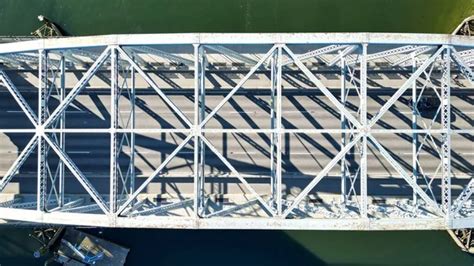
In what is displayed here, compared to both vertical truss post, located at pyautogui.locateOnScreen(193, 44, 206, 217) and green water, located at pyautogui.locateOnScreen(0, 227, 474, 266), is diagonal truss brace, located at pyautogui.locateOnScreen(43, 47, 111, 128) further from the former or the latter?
green water, located at pyautogui.locateOnScreen(0, 227, 474, 266)

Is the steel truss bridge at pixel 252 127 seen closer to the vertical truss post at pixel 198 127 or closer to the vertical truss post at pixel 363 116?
the vertical truss post at pixel 198 127

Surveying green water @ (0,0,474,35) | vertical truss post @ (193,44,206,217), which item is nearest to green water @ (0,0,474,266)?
green water @ (0,0,474,35)

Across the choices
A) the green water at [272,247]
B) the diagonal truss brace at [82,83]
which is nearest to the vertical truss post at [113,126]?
the diagonal truss brace at [82,83]

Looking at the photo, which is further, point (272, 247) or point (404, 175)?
point (272, 247)

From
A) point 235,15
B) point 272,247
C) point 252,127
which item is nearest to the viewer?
point 252,127

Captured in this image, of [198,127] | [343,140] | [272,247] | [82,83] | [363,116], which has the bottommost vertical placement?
[272,247]

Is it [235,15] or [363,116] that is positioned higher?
[235,15]

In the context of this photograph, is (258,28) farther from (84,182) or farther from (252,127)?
(84,182)

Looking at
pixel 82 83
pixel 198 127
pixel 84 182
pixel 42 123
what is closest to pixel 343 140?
pixel 198 127

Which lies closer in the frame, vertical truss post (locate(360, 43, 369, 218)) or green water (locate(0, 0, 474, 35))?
vertical truss post (locate(360, 43, 369, 218))
